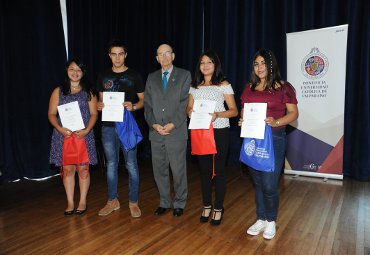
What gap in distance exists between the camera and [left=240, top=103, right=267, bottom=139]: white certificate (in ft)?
7.54

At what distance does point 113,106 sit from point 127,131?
262mm

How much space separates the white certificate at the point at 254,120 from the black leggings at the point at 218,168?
274 millimetres

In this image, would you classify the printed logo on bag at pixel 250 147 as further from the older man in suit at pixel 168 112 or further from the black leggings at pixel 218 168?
the older man in suit at pixel 168 112

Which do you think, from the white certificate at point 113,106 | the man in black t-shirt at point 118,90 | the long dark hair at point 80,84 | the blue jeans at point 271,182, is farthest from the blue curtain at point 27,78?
the blue jeans at point 271,182

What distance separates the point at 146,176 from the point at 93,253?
7.81 feet

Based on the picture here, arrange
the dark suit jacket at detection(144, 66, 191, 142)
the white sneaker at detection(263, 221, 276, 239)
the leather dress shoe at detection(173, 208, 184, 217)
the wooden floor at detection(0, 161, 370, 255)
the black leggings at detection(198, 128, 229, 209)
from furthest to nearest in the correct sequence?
the leather dress shoe at detection(173, 208, 184, 217)
the dark suit jacket at detection(144, 66, 191, 142)
the black leggings at detection(198, 128, 229, 209)
the white sneaker at detection(263, 221, 276, 239)
the wooden floor at detection(0, 161, 370, 255)

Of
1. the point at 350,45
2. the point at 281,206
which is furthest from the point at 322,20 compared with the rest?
the point at 281,206

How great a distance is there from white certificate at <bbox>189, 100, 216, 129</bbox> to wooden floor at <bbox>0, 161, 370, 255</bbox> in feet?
3.01

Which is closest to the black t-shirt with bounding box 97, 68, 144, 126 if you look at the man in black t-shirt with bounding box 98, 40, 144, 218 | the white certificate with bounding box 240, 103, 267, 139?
the man in black t-shirt with bounding box 98, 40, 144, 218

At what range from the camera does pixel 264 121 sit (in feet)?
7.52

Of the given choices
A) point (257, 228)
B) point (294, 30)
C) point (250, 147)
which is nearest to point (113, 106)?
point (250, 147)

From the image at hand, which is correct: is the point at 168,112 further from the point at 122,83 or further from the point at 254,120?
the point at 254,120

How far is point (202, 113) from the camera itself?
2592 millimetres

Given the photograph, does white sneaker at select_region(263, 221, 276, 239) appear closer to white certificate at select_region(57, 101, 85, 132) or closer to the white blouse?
the white blouse
